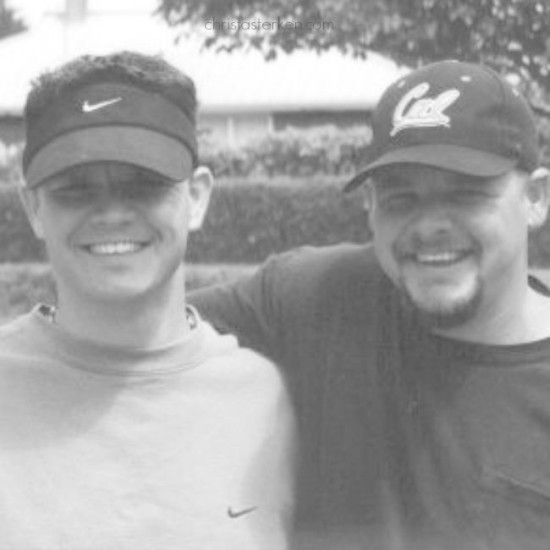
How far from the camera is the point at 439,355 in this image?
2.98 metres

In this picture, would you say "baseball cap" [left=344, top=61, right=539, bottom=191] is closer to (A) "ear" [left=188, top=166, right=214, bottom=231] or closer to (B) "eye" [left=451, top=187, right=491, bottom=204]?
(B) "eye" [left=451, top=187, right=491, bottom=204]

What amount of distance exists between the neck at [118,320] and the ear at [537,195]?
908 millimetres

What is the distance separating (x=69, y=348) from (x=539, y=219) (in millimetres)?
1174

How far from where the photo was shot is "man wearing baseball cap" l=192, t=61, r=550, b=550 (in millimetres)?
2834

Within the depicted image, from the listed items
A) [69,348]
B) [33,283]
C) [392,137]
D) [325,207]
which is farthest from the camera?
[325,207]

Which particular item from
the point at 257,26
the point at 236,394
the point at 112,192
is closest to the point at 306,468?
the point at 236,394

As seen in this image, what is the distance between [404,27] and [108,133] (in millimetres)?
12250

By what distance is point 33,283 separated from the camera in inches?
473

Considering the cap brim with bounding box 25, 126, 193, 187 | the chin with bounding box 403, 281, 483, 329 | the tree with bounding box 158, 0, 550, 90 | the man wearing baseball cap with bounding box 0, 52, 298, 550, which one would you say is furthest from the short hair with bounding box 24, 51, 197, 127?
the tree with bounding box 158, 0, 550, 90

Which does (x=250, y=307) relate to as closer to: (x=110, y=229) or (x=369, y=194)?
(x=369, y=194)

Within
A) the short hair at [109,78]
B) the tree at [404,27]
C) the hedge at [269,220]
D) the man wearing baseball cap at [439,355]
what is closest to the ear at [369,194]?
the man wearing baseball cap at [439,355]

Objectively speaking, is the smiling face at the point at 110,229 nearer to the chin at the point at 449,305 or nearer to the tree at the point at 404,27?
the chin at the point at 449,305

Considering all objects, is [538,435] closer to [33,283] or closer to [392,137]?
[392,137]

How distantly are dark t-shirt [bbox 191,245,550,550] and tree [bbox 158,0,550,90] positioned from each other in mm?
11233
